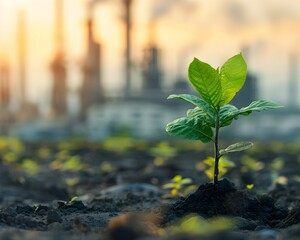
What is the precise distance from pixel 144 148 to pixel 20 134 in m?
28.5

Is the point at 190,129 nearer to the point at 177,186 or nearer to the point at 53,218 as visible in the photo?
the point at 53,218

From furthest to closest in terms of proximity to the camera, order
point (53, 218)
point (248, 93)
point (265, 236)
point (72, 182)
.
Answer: point (248, 93) → point (72, 182) → point (53, 218) → point (265, 236)

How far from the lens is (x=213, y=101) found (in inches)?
154

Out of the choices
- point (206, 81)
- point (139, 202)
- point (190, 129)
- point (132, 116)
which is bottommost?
point (132, 116)

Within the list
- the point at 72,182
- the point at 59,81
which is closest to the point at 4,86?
the point at 59,81

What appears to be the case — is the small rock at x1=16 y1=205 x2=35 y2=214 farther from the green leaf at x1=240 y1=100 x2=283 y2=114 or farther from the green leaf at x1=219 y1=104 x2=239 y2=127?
the green leaf at x1=240 y1=100 x2=283 y2=114

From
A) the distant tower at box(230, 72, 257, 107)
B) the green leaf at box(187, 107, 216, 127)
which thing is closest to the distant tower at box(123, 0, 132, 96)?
the distant tower at box(230, 72, 257, 107)

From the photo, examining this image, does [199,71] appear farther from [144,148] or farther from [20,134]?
[20,134]

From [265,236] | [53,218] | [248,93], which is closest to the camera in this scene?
[265,236]

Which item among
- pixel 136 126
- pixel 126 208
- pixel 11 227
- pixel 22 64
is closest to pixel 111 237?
pixel 11 227

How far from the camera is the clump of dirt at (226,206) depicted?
3.80m

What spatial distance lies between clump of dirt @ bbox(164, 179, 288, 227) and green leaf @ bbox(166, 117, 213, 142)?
308mm

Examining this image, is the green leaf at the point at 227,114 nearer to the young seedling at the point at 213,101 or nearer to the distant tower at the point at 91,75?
the young seedling at the point at 213,101

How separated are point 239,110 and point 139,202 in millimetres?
1571
